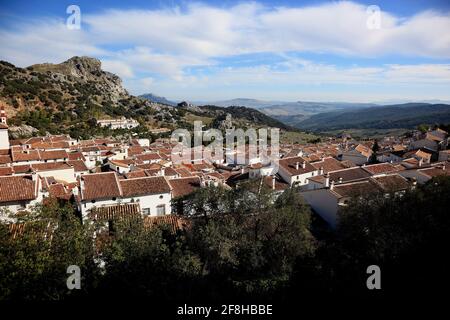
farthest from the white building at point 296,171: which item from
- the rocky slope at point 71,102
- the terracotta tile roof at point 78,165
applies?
the rocky slope at point 71,102

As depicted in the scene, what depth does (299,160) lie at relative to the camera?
43.6m

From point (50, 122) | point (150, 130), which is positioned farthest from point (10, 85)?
point (150, 130)

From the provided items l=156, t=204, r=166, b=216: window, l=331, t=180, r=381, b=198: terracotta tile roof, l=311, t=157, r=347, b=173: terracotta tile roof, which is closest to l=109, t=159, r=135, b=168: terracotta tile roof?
l=156, t=204, r=166, b=216: window

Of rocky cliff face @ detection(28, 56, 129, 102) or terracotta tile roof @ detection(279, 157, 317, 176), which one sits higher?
rocky cliff face @ detection(28, 56, 129, 102)

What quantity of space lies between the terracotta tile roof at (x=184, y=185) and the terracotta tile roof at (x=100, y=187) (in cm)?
509

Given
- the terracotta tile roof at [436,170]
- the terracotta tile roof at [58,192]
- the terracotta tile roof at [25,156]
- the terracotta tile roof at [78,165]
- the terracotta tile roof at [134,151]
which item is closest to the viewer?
the terracotta tile roof at [58,192]

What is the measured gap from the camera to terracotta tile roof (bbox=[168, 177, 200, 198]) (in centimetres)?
2927

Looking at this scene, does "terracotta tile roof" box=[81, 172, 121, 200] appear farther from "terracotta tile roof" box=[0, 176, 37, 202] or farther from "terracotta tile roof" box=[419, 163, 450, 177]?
"terracotta tile roof" box=[419, 163, 450, 177]

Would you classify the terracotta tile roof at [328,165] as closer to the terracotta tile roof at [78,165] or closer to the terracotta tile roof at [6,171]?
the terracotta tile roof at [78,165]

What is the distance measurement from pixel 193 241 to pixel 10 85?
96584mm

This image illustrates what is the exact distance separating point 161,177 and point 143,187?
2138 mm

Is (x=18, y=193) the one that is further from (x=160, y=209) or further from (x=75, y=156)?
(x=75, y=156)

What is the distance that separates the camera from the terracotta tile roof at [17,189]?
2369 cm

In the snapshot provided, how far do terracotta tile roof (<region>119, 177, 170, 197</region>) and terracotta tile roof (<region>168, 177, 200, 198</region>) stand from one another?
1.87 metres
